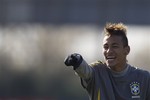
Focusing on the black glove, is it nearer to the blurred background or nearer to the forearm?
the forearm

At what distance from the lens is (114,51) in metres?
10.6

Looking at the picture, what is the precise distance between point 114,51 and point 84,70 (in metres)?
0.55

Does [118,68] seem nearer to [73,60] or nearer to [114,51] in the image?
[114,51]

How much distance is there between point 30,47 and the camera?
1342 inches

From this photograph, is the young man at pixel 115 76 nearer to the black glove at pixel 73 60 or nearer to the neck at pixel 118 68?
the neck at pixel 118 68

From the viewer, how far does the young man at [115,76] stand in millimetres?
10586

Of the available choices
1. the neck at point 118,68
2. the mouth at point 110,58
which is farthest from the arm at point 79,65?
the neck at point 118,68

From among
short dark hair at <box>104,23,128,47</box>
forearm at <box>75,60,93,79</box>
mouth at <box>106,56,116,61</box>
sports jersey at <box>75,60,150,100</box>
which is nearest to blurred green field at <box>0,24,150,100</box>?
sports jersey at <box>75,60,150,100</box>

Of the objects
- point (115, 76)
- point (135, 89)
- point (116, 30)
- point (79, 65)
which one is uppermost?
point (116, 30)

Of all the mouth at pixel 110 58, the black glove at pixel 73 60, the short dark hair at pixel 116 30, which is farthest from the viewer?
the short dark hair at pixel 116 30

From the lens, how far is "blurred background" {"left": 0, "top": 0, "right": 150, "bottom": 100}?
31.5 meters

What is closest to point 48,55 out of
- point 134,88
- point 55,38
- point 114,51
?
point 55,38

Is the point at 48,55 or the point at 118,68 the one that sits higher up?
the point at 118,68

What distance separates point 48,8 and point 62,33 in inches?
70.9
